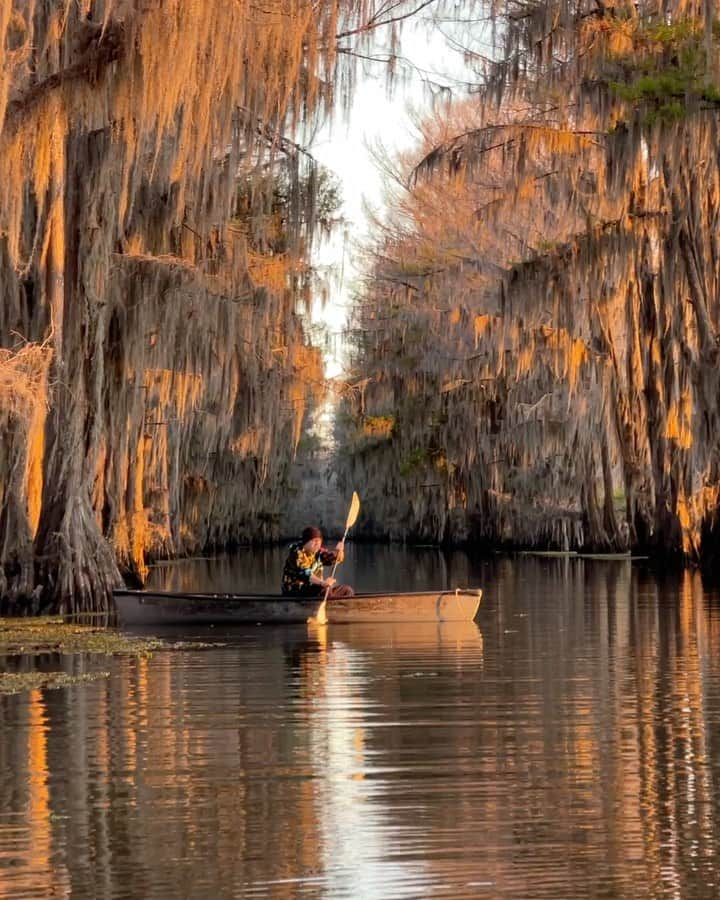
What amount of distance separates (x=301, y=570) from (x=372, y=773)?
9.51 metres

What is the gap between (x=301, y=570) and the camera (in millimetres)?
17438

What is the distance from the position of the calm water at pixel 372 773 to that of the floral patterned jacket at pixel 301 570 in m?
2.32

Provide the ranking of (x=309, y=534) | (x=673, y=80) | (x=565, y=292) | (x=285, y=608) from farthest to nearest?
(x=565, y=292) → (x=673, y=80) → (x=285, y=608) → (x=309, y=534)

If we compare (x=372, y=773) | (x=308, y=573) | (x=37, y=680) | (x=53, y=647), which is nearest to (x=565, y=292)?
(x=308, y=573)

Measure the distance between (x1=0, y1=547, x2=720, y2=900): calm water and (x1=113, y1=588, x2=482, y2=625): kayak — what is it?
2.12 m

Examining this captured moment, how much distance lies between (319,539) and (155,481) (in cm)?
1423

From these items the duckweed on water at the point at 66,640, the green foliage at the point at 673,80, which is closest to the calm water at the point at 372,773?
the duckweed on water at the point at 66,640

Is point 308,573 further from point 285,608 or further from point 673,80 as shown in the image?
point 673,80

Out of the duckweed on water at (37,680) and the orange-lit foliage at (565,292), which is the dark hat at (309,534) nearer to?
the duckweed on water at (37,680)

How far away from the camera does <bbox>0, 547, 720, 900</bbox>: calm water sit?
5.93m

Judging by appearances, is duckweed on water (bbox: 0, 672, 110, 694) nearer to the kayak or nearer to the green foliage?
the kayak

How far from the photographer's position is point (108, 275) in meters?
19.6

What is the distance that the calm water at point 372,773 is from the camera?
5.93 metres

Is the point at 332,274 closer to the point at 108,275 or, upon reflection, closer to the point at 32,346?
the point at 108,275
